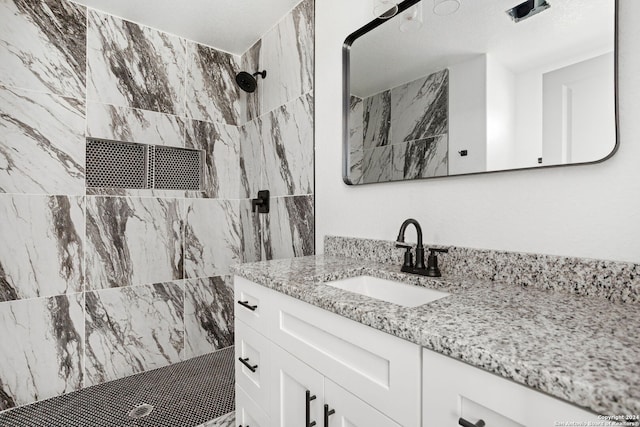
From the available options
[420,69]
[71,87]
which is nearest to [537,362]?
[420,69]

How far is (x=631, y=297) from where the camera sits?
82 cm

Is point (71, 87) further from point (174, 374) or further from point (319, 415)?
point (319, 415)

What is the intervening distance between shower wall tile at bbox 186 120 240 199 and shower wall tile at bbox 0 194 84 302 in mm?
845

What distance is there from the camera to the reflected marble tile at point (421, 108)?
1273 mm

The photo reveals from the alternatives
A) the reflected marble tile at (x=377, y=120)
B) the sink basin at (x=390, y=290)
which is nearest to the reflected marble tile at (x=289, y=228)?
the reflected marble tile at (x=377, y=120)

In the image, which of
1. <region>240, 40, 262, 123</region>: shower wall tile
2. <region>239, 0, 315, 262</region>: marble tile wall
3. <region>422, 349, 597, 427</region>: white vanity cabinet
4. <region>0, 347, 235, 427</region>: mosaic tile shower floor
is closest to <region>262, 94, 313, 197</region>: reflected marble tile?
<region>239, 0, 315, 262</region>: marble tile wall

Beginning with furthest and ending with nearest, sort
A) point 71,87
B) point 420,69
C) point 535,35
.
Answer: point 71,87 → point 420,69 → point 535,35

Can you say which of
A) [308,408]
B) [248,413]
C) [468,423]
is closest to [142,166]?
[248,413]

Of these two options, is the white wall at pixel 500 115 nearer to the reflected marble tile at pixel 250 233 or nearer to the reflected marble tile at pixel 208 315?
the reflected marble tile at pixel 250 233

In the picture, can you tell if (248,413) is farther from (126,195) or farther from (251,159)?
(251,159)

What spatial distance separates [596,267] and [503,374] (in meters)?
0.59

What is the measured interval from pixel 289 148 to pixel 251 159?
53 cm

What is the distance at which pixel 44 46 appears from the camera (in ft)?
6.30

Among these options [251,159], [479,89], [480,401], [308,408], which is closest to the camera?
[480,401]
